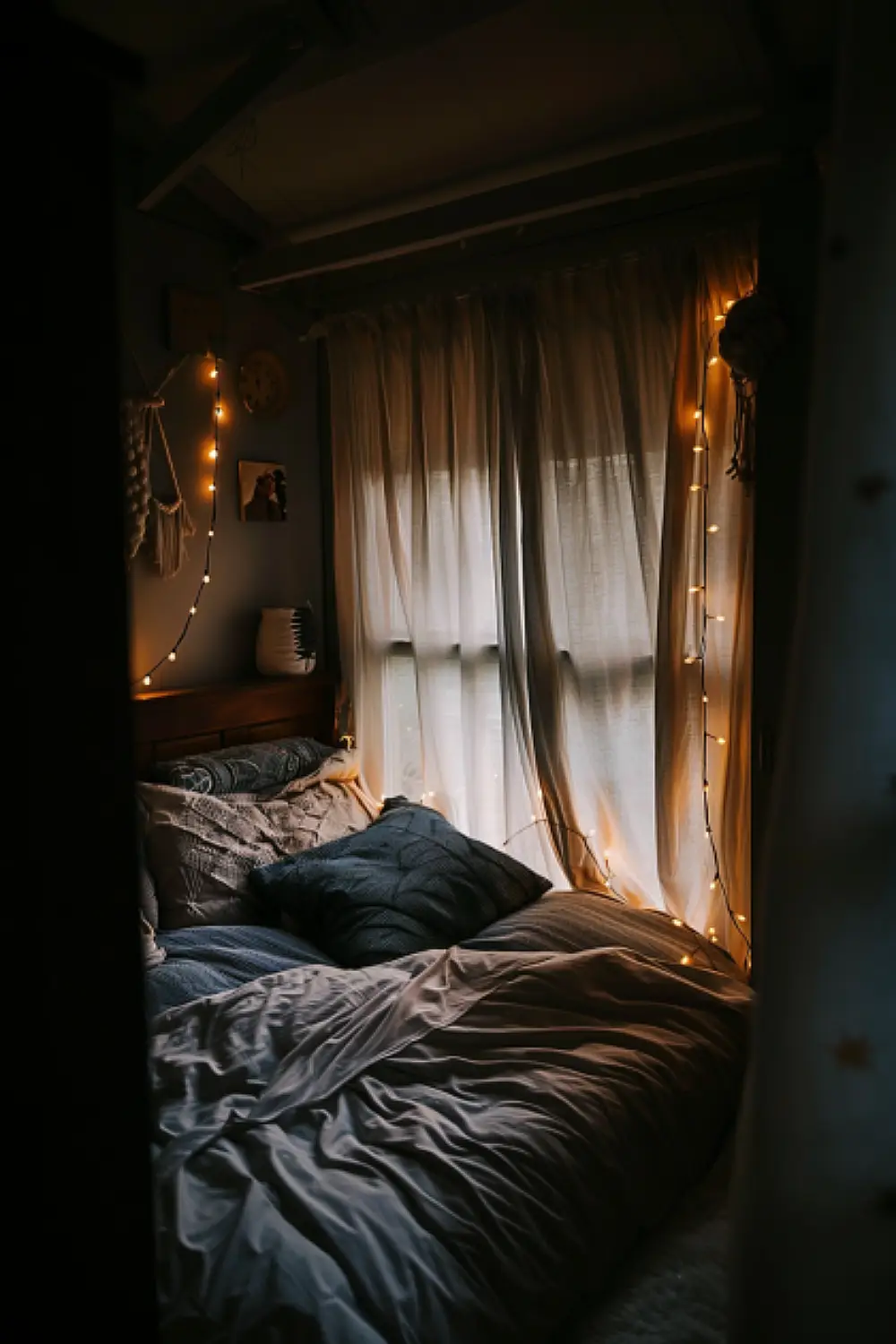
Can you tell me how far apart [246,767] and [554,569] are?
1146 mm

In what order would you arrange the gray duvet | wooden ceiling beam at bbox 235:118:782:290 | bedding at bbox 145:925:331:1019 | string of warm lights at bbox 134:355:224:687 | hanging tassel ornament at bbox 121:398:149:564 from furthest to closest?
string of warm lights at bbox 134:355:224:687 < hanging tassel ornament at bbox 121:398:149:564 < wooden ceiling beam at bbox 235:118:782:290 < bedding at bbox 145:925:331:1019 < the gray duvet

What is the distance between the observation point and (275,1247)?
127 cm

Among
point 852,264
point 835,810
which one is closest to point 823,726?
point 835,810

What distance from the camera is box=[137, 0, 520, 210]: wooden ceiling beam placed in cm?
200

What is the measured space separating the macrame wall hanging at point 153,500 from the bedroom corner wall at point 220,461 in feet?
0.11

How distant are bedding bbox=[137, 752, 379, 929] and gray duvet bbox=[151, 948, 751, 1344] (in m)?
0.50

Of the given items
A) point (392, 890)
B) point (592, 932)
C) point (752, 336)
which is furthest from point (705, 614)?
point (392, 890)

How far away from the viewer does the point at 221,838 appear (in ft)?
8.86

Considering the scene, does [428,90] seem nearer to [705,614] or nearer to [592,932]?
[705,614]

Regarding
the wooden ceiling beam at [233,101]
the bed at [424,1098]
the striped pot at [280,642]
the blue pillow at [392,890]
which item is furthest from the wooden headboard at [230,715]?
the wooden ceiling beam at [233,101]

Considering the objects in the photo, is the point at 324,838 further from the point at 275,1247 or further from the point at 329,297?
the point at 329,297

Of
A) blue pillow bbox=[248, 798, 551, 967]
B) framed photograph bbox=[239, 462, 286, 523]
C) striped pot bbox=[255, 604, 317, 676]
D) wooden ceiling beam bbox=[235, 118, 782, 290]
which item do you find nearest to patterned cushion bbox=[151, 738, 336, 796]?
striped pot bbox=[255, 604, 317, 676]

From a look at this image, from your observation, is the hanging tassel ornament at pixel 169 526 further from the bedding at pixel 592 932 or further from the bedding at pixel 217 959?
the bedding at pixel 592 932

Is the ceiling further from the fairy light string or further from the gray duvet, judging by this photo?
the gray duvet
